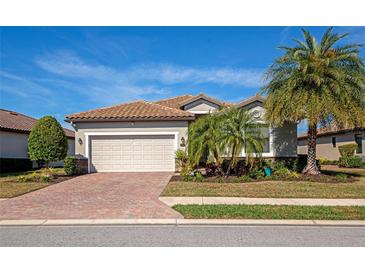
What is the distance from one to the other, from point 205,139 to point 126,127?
5905 millimetres

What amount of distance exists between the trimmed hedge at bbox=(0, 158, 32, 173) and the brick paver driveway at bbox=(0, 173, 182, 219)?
849cm

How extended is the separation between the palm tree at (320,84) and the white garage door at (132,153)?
6.52m

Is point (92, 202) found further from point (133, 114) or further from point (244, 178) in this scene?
point (133, 114)

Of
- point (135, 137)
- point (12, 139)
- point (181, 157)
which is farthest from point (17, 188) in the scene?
point (12, 139)

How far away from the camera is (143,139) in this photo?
57.3 feet

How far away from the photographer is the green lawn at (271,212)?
7113mm

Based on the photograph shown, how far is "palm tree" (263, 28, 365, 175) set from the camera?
12.8 m

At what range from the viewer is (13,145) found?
2070 cm

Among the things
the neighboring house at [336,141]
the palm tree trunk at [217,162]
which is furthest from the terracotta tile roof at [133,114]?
the neighboring house at [336,141]

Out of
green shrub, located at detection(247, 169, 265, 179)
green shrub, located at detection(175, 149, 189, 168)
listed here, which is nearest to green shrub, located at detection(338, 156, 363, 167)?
green shrub, located at detection(247, 169, 265, 179)

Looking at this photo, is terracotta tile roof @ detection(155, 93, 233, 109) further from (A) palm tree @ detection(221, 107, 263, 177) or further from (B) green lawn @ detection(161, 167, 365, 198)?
(B) green lawn @ detection(161, 167, 365, 198)

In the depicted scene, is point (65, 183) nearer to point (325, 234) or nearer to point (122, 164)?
point (122, 164)

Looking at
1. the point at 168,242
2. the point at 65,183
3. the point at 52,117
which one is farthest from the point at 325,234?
the point at 52,117

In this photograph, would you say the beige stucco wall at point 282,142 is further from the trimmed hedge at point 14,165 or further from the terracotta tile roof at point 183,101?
the trimmed hedge at point 14,165
